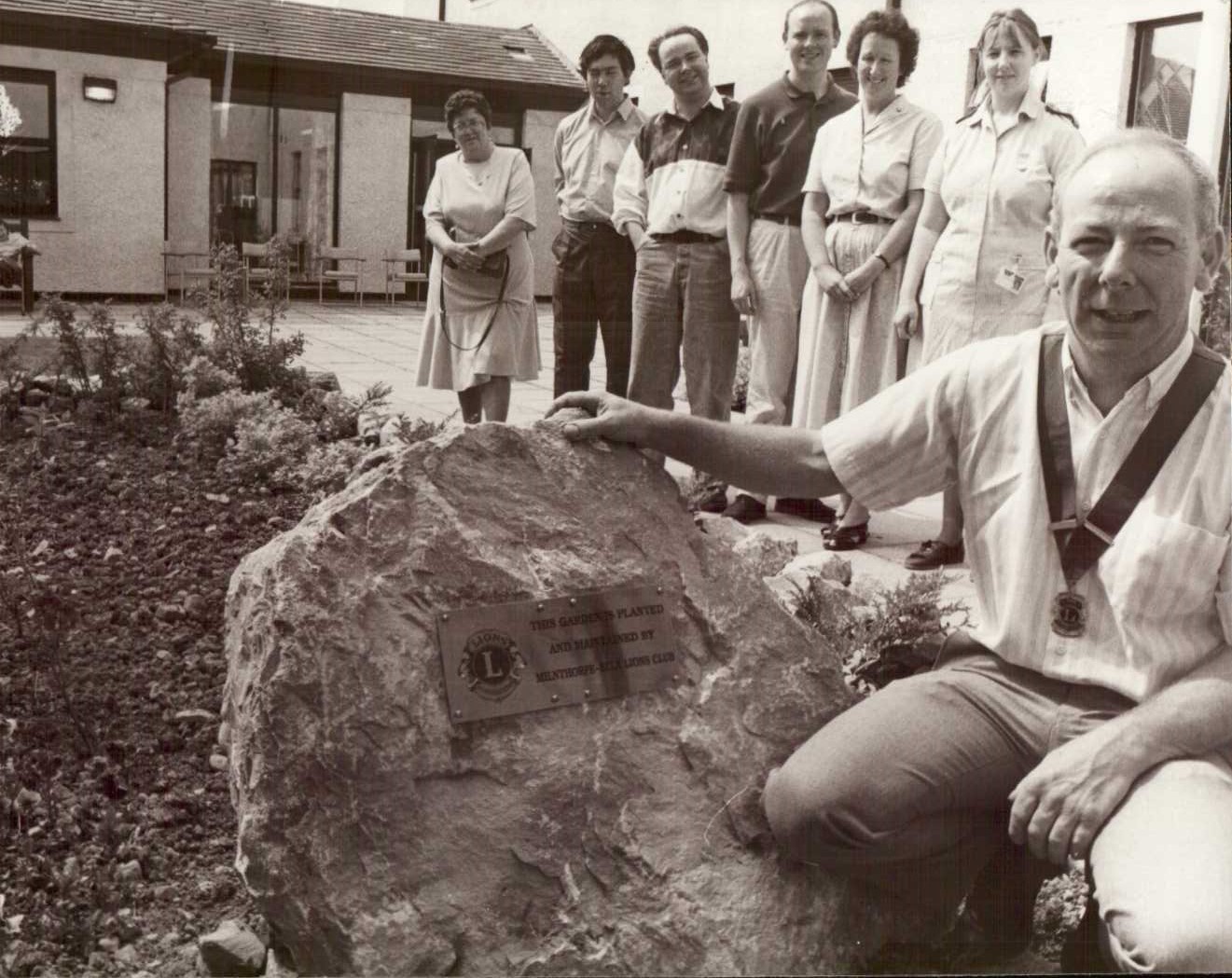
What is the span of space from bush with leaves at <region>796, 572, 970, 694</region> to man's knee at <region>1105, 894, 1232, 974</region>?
150 centimetres

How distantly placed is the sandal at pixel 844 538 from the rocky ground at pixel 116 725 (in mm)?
1983

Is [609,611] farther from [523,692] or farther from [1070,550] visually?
[1070,550]

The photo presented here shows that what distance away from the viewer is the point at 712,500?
5.41 meters

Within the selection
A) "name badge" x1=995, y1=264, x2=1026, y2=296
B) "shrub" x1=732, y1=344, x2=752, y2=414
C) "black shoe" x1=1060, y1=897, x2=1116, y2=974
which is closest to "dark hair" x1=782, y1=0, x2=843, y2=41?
"name badge" x1=995, y1=264, x2=1026, y2=296

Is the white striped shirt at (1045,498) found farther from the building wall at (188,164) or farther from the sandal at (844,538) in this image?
the building wall at (188,164)

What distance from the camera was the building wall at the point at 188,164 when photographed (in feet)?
19.4

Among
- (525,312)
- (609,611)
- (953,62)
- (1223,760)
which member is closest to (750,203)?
(953,62)

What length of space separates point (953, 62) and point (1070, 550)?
3.70 m

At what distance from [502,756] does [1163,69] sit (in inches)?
115

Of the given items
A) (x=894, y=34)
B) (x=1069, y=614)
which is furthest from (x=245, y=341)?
(x=1069, y=614)

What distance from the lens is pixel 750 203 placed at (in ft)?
18.0

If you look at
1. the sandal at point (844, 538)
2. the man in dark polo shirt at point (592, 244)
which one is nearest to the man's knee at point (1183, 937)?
the sandal at point (844, 538)

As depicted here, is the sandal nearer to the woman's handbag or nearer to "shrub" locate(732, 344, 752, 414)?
the woman's handbag

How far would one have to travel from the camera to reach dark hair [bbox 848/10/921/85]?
490 cm
